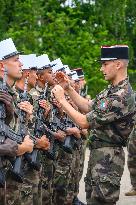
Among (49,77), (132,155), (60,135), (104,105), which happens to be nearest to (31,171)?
(104,105)

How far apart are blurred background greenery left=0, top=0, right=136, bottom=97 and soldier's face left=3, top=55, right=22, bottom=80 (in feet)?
51.8

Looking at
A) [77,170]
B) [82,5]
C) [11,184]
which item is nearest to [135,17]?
[82,5]

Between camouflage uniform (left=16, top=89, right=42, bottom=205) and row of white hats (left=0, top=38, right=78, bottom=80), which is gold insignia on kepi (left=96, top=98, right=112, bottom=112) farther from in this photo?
row of white hats (left=0, top=38, right=78, bottom=80)

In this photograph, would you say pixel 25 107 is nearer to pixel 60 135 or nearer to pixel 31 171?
pixel 31 171

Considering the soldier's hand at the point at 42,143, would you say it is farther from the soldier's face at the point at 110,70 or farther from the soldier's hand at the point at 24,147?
the soldier's hand at the point at 24,147

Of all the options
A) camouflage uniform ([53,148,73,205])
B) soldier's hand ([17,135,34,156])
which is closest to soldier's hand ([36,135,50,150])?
soldier's hand ([17,135,34,156])

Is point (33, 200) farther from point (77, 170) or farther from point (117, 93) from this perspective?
point (77, 170)

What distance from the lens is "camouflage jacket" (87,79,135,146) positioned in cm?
702

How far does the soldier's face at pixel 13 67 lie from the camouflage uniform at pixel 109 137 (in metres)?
0.86

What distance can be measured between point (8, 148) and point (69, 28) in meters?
20.3

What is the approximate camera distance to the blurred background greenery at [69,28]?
24.5m

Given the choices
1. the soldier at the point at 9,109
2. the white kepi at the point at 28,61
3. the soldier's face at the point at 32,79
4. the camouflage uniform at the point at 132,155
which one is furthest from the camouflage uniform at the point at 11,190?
the camouflage uniform at the point at 132,155

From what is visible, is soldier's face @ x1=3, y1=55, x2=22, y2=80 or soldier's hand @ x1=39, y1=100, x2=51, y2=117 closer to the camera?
soldier's face @ x1=3, y1=55, x2=22, y2=80

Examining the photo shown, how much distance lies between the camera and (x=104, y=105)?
7070 millimetres
